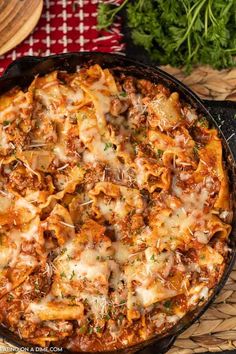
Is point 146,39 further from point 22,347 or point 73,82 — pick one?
point 22,347

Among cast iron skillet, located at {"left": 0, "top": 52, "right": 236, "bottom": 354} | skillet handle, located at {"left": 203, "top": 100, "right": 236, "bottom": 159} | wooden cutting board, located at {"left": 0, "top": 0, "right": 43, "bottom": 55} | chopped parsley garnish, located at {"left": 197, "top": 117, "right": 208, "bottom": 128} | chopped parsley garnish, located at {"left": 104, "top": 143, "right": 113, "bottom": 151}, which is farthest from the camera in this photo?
wooden cutting board, located at {"left": 0, "top": 0, "right": 43, "bottom": 55}

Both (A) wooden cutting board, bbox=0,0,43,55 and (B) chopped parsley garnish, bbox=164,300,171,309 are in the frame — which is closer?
(B) chopped parsley garnish, bbox=164,300,171,309

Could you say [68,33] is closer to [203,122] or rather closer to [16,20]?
[16,20]

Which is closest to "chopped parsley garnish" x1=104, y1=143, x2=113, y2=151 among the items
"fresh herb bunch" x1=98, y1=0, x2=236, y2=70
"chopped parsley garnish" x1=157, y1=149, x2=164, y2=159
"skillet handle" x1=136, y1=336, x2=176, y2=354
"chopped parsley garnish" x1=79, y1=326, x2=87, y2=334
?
"chopped parsley garnish" x1=157, y1=149, x2=164, y2=159

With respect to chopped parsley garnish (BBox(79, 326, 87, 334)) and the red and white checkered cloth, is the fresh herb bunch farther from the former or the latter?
chopped parsley garnish (BBox(79, 326, 87, 334))

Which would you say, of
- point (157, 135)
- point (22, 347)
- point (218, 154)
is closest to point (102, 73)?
point (157, 135)

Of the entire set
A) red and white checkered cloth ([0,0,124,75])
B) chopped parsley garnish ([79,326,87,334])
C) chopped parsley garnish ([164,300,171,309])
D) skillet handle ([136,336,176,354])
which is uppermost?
red and white checkered cloth ([0,0,124,75])

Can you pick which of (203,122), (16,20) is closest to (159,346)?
(203,122)
